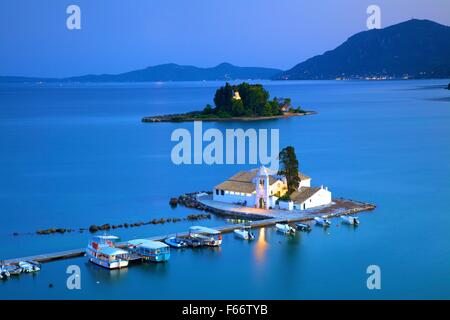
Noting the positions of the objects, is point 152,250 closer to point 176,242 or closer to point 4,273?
point 176,242

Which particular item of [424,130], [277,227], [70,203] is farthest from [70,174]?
[424,130]

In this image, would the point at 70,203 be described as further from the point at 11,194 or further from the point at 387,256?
the point at 387,256

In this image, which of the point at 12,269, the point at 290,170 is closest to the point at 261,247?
the point at 290,170

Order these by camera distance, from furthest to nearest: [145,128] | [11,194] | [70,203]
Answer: [145,128] < [11,194] < [70,203]

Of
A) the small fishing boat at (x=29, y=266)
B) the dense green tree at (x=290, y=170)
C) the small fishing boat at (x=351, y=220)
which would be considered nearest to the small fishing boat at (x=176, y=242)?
the small fishing boat at (x=29, y=266)

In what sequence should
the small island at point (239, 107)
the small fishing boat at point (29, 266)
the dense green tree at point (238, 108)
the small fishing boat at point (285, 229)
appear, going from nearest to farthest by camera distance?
the small fishing boat at point (29, 266), the small fishing boat at point (285, 229), the small island at point (239, 107), the dense green tree at point (238, 108)

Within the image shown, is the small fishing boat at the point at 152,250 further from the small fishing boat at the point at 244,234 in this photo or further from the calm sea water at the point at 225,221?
the small fishing boat at the point at 244,234
